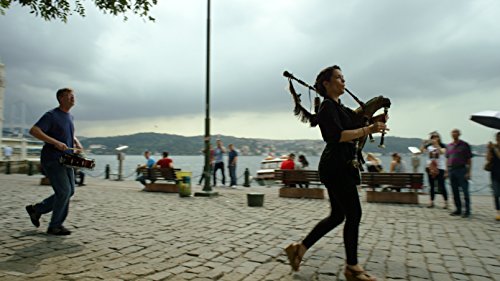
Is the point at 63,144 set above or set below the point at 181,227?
above

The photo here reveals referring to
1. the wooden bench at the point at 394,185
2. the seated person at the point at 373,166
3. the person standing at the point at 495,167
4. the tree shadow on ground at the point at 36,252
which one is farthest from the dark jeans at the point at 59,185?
the seated person at the point at 373,166

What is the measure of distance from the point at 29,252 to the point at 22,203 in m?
5.77

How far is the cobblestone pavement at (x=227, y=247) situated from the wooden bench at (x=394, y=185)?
217 cm

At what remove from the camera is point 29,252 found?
13.7 feet

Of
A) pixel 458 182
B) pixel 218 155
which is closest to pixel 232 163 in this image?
pixel 218 155

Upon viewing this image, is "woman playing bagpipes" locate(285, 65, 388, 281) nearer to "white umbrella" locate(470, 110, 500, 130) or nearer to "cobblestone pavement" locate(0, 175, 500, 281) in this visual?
"cobblestone pavement" locate(0, 175, 500, 281)

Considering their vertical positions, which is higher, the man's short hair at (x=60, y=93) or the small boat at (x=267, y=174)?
the man's short hair at (x=60, y=93)

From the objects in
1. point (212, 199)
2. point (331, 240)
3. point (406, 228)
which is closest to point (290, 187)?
point (212, 199)

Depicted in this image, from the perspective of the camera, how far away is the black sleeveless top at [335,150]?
340cm

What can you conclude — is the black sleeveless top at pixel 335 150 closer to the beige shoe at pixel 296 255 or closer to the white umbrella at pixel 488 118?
the beige shoe at pixel 296 255

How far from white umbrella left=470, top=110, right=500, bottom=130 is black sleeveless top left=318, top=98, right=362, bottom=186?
7.56 meters

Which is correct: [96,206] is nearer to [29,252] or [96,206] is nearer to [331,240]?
[29,252]

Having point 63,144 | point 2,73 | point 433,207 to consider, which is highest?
point 2,73

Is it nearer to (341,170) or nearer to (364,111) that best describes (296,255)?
(341,170)
